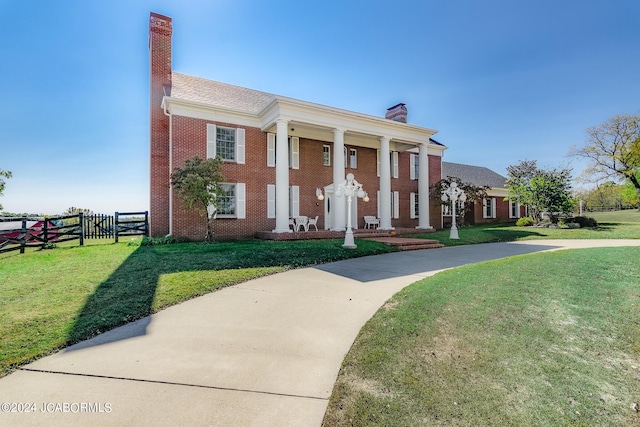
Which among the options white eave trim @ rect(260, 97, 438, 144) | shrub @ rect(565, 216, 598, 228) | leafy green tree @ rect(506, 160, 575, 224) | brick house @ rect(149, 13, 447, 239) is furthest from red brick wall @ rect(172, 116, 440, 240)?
shrub @ rect(565, 216, 598, 228)

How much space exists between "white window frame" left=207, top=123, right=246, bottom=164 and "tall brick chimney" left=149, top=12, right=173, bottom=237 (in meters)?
2.19

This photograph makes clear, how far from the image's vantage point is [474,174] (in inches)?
A: 1104

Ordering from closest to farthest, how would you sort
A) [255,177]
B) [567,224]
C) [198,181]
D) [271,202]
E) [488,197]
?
[198,181], [255,177], [271,202], [567,224], [488,197]

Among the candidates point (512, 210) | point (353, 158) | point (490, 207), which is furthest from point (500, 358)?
point (512, 210)

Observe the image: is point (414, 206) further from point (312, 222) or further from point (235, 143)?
point (235, 143)

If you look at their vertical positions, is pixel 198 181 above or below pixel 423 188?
below

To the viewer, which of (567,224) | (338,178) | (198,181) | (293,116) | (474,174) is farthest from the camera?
(474,174)

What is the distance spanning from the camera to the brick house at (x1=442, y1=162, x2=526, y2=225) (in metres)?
25.2

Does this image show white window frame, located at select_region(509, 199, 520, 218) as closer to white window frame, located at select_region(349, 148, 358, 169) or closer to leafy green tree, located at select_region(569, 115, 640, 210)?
leafy green tree, located at select_region(569, 115, 640, 210)

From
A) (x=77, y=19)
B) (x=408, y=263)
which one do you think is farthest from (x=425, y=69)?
(x=77, y=19)

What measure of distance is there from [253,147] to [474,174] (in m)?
22.6

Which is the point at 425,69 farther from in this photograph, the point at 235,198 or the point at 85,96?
the point at 85,96

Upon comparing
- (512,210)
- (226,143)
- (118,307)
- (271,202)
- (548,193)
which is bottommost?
(118,307)

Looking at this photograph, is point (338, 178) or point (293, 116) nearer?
point (293, 116)
